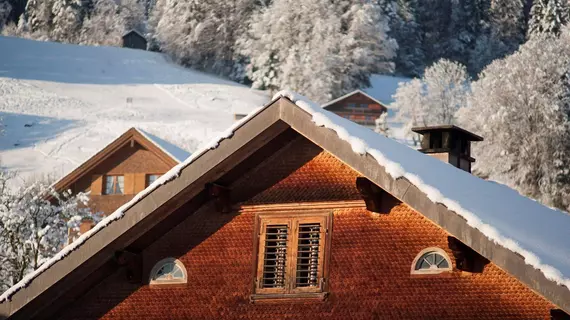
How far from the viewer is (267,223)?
12.5m

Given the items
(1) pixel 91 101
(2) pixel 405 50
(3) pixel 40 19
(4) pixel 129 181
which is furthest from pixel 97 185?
(2) pixel 405 50

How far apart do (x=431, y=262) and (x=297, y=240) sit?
4.44ft

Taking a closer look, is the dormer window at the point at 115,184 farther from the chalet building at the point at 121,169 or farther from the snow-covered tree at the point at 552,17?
the snow-covered tree at the point at 552,17

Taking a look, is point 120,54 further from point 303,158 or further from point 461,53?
point 303,158

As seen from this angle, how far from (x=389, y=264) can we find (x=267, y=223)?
4.39ft

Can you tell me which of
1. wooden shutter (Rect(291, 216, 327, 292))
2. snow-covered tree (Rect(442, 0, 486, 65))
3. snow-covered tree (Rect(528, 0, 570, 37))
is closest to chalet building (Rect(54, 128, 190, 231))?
wooden shutter (Rect(291, 216, 327, 292))

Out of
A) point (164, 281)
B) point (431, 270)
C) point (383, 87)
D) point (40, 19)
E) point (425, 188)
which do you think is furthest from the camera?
point (40, 19)

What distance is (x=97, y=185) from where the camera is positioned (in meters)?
45.9

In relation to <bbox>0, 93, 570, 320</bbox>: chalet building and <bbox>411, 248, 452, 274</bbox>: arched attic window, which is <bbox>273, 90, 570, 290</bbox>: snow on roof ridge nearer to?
<bbox>0, 93, 570, 320</bbox>: chalet building

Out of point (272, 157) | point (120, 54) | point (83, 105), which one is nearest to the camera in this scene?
point (272, 157)

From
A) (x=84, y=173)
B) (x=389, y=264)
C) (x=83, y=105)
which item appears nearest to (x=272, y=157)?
(x=389, y=264)

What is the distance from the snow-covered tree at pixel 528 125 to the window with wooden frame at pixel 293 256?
56718 mm

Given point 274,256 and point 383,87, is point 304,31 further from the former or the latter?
point 274,256

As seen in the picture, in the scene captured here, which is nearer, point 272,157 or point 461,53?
point 272,157
